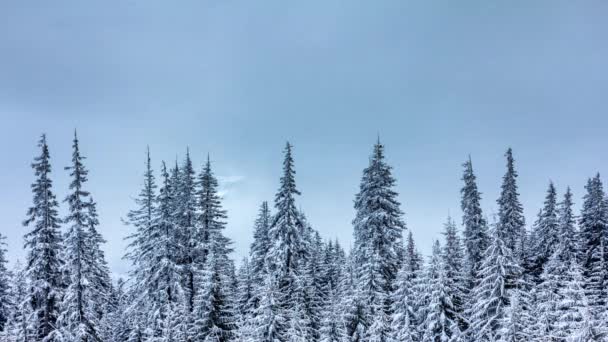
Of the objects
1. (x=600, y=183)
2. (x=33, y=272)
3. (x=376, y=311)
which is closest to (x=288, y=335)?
(x=376, y=311)

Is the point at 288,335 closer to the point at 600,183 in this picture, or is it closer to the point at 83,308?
the point at 83,308

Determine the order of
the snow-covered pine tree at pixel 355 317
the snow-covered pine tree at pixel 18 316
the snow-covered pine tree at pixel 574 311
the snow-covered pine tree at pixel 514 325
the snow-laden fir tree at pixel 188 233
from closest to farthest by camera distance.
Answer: the snow-covered pine tree at pixel 574 311 < the snow-covered pine tree at pixel 514 325 < the snow-covered pine tree at pixel 355 317 < the snow-covered pine tree at pixel 18 316 < the snow-laden fir tree at pixel 188 233

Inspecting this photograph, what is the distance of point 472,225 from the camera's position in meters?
48.3

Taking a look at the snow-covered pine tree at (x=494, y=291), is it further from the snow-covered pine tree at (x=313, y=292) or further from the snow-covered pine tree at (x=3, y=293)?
the snow-covered pine tree at (x=3, y=293)

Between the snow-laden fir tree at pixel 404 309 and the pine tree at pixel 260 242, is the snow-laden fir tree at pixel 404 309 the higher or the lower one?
the lower one

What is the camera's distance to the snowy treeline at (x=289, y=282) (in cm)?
3161

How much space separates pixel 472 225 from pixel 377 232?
510 inches

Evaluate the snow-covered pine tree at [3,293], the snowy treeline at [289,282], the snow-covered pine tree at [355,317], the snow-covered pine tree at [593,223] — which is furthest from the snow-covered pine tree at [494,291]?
the snow-covered pine tree at [3,293]

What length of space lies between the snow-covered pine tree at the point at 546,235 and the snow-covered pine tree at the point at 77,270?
45.7m

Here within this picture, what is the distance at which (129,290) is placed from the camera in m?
43.2

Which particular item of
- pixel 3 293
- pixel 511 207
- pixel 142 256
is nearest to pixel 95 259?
pixel 142 256

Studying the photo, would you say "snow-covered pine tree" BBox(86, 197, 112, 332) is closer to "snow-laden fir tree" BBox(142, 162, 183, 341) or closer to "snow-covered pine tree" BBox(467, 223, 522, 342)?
"snow-laden fir tree" BBox(142, 162, 183, 341)

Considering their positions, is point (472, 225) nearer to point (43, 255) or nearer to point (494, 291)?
point (494, 291)

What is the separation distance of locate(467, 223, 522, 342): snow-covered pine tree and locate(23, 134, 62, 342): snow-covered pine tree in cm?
3048
